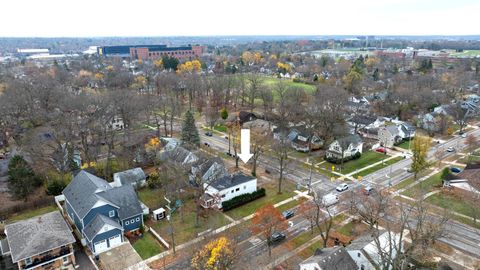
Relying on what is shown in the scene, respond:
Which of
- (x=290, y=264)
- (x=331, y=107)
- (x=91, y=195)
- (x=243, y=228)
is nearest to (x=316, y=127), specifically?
(x=331, y=107)

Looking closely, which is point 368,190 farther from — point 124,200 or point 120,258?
point 120,258

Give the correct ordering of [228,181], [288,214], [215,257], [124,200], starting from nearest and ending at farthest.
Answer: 1. [215,257]
2. [124,200]
3. [288,214]
4. [228,181]

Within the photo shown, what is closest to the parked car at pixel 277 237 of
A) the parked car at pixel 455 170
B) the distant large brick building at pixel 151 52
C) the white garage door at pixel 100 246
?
the white garage door at pixel 100 246

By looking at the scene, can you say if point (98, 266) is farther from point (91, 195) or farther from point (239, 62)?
point (239, 62)

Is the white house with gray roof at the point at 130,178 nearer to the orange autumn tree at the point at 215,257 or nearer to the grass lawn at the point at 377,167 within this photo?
the orange autumn tree at the point at 215,257

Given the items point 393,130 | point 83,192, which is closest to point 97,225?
point 83,192
